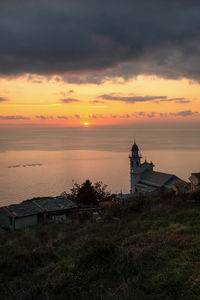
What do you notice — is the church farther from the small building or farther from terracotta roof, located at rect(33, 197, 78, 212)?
the small building

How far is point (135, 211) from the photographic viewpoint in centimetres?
2212

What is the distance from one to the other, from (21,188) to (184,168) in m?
59.5

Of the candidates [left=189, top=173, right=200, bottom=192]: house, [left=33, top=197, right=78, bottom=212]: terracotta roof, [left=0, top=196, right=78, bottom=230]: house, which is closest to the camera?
[left=189, top=173, right=200, bottom=192]: house

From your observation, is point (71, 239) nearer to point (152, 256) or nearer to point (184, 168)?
point (152, 256)

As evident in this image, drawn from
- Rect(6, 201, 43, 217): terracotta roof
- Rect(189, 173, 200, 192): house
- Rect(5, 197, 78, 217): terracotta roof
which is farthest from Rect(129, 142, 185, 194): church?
Rect(6, 201, 43, 217): terracotta roof

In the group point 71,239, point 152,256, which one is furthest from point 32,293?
point 71,239

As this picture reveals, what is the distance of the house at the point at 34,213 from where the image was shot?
31.0 metres

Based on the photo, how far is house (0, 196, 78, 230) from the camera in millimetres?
30984

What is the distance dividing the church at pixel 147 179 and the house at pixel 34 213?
18.5 metres

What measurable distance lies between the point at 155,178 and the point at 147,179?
2.18 m

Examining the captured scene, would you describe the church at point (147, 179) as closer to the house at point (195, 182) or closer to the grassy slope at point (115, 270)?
the house at point (195, 182)

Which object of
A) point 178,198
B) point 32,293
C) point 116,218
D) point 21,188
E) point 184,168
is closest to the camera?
point 32,293

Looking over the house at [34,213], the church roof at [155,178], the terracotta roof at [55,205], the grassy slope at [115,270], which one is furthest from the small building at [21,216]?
the church roof at [155,178]

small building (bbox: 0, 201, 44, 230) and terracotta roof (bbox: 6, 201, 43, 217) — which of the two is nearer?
small building (bbox: 0, 201, 44, 230)
